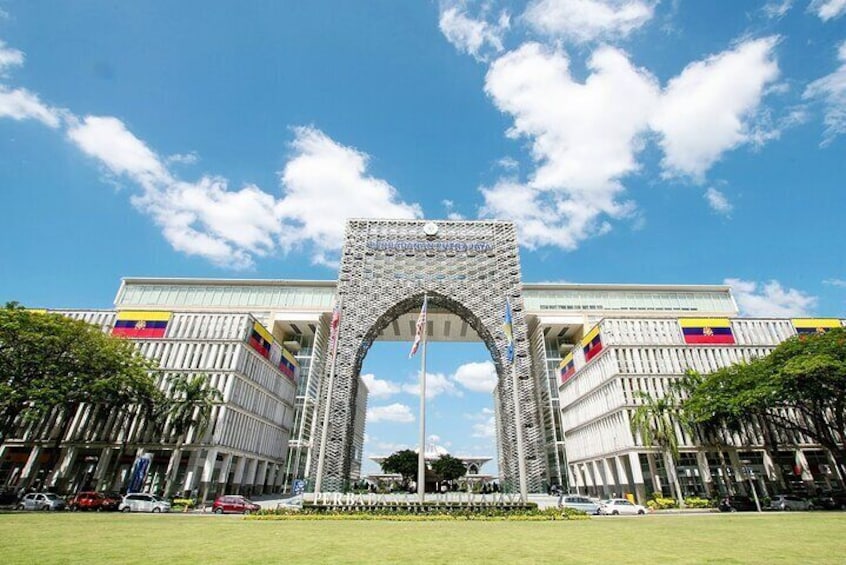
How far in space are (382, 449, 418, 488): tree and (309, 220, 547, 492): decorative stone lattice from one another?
22.1 m

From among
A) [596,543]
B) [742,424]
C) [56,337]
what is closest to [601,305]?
[742,424]

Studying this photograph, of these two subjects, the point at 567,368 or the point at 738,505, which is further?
the point at 567,368

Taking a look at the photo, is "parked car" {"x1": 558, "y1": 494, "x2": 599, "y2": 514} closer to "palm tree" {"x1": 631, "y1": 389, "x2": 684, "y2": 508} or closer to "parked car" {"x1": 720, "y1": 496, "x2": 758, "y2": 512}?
"palm tree" {"x1": 631, "y1": 389, "x2": 684, "y2": 508}

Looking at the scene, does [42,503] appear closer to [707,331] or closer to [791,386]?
[791,386]

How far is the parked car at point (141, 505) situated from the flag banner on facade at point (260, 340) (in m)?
19.5

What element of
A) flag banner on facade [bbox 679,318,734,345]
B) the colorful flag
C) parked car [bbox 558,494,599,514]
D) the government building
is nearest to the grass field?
the government building

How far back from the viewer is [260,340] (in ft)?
178

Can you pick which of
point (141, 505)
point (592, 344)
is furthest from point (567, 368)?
point (141, 505)

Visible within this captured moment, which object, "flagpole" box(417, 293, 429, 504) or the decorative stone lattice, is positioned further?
the decorative stone lattice

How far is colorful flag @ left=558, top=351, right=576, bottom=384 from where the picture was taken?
63.1 meters

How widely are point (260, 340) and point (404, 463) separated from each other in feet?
96.9

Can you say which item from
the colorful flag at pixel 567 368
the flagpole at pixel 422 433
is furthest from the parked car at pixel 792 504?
the flagpole at pixel 422 433

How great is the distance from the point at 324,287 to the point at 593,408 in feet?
148

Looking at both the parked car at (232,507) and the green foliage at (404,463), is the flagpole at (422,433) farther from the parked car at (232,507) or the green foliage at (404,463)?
the green foliage at (404,463)
